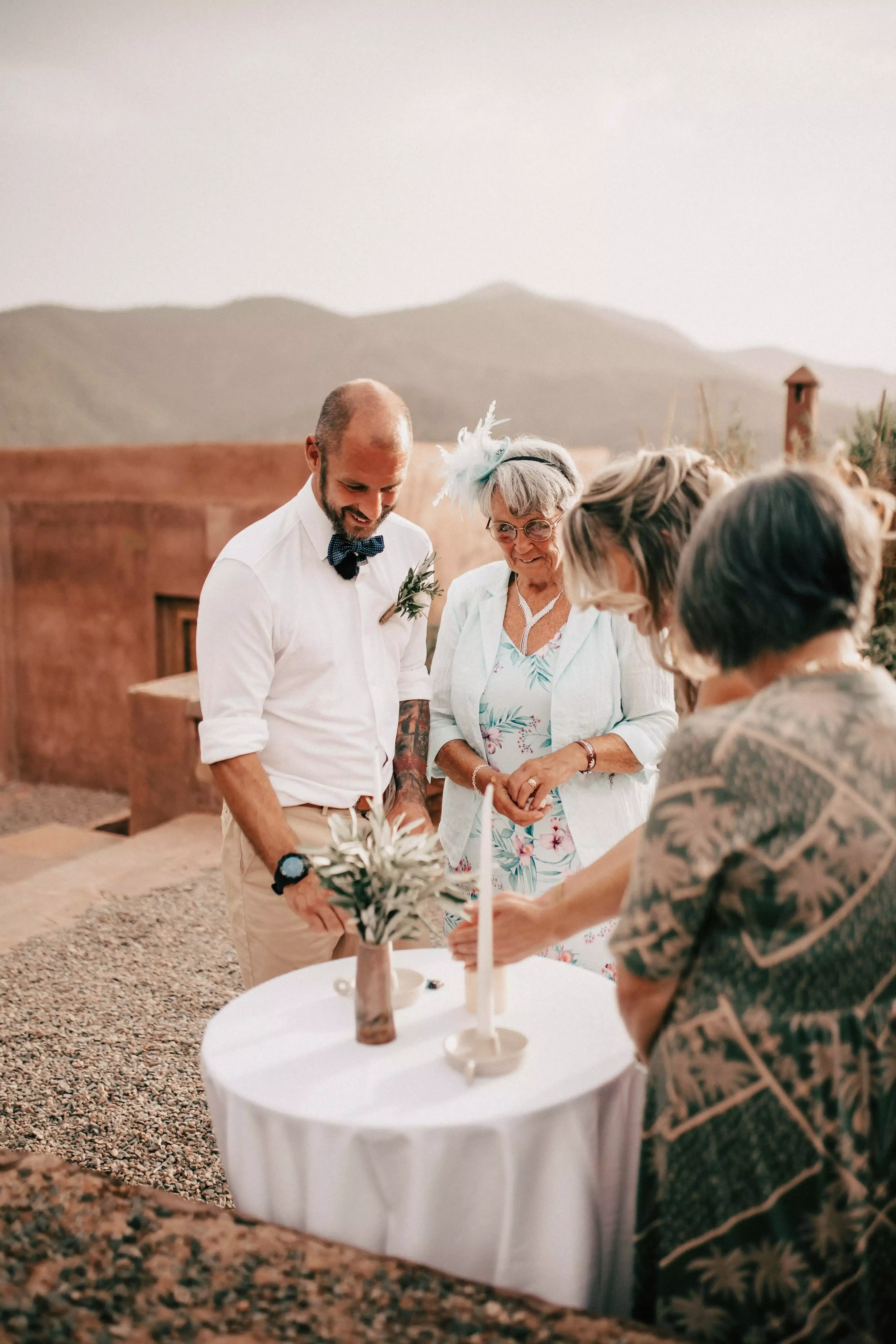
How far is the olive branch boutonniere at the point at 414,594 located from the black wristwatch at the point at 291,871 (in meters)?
0.71

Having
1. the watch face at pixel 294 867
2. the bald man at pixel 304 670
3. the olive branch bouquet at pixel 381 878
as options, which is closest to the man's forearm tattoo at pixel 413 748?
the bald man at pixel 304 670

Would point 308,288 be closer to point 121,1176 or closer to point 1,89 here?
point 1,89

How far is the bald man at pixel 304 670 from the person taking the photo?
7.68ft

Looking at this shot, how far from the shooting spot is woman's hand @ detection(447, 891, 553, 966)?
5.94 feet

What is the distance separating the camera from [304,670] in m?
2.46

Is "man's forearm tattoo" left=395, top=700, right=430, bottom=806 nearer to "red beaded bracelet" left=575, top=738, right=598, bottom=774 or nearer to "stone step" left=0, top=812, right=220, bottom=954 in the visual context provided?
"red beaded bracelet" left=575, top=738, right=598, bottom=774

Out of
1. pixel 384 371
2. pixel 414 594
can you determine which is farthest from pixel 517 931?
pixel 384 371

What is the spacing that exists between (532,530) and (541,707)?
1.50 feet

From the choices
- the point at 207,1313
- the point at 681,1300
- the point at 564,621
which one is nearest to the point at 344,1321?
the point at 207,1313

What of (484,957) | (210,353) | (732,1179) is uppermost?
(210,353)

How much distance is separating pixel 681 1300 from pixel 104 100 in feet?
179

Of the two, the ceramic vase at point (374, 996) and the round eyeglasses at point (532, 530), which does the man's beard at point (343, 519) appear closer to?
the round eyeglasses at point (532, 530)

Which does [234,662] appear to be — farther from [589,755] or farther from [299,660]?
[589,755]

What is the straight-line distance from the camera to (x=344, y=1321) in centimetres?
142
